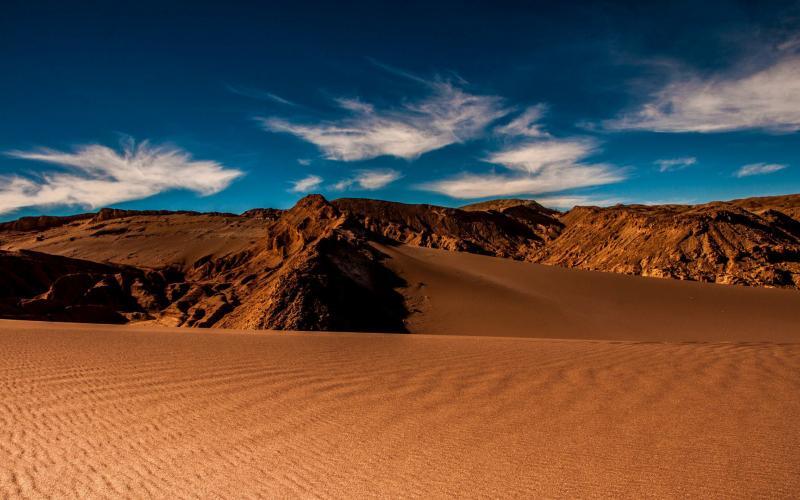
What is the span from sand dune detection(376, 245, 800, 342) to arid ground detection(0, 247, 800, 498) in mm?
6599

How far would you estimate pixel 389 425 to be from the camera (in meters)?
3.99

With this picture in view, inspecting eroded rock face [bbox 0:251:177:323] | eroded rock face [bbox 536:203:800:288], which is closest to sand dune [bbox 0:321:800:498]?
eroded rock face [bbox 0:251:177:323]

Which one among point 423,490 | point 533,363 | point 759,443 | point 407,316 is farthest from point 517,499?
point 407,316

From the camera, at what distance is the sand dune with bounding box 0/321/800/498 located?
2.87m

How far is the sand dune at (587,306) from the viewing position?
15.3 metres

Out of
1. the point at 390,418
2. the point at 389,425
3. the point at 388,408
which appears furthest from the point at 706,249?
the point at 389,425

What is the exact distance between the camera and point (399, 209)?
57781mm

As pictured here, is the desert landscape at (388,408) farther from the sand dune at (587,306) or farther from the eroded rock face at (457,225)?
the eroded rock face at (457,225)

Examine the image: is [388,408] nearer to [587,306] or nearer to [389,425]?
[389,425]

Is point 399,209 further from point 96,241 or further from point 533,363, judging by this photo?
point 533,363

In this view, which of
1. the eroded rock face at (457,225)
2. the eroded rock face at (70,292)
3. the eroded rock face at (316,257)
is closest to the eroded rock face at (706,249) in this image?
the eroded rock face at (316,257)

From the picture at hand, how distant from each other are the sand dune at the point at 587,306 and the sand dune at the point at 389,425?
8791 mm

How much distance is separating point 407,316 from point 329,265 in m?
3.85

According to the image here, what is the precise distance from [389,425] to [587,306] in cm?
1717
